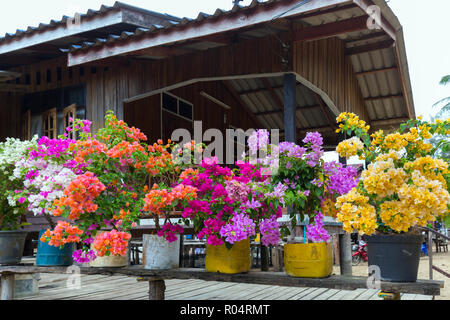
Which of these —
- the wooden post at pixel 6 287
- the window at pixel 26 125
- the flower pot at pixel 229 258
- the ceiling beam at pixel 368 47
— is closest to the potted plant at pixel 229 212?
the flower pot at pixel 229 258

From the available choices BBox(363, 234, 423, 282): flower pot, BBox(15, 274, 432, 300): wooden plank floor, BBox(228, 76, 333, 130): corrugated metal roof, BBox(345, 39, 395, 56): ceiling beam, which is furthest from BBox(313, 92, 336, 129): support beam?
BBox(363, 234, 423, 282): flower pot

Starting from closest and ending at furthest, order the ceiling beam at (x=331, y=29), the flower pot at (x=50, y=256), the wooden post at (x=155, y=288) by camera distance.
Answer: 1. the wooden post at (x=155, y=288)
2. the flower pot at (x=50, y=256)
3. the ceiling beam at (x=331, y=29)

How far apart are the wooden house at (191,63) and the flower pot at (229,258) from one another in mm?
3071

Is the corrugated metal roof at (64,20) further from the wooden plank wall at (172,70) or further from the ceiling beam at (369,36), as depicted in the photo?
the ceiling beam at (369,36)

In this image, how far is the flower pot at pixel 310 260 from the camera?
328 centimetres

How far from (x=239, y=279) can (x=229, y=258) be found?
178 millimetres

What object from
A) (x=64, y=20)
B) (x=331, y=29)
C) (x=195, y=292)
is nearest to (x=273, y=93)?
(x=331, y=29)

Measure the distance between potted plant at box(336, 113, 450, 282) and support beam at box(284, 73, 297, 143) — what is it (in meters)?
3.62

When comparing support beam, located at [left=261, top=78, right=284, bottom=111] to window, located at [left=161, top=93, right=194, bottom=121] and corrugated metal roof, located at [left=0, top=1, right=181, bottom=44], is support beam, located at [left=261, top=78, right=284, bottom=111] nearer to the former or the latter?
window, located at [left=161, top=93, right=194, bottom=121]

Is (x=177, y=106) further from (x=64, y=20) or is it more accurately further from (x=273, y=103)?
(x=64, y=20)

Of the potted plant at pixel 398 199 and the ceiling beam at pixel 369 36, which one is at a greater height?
the ceiling beam at pixel 369 36

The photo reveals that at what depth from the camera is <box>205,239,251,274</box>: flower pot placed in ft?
11.7

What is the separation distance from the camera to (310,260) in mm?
3297

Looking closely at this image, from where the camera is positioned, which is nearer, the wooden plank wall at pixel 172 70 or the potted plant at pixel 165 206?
the potted plant at pixel 165 206
